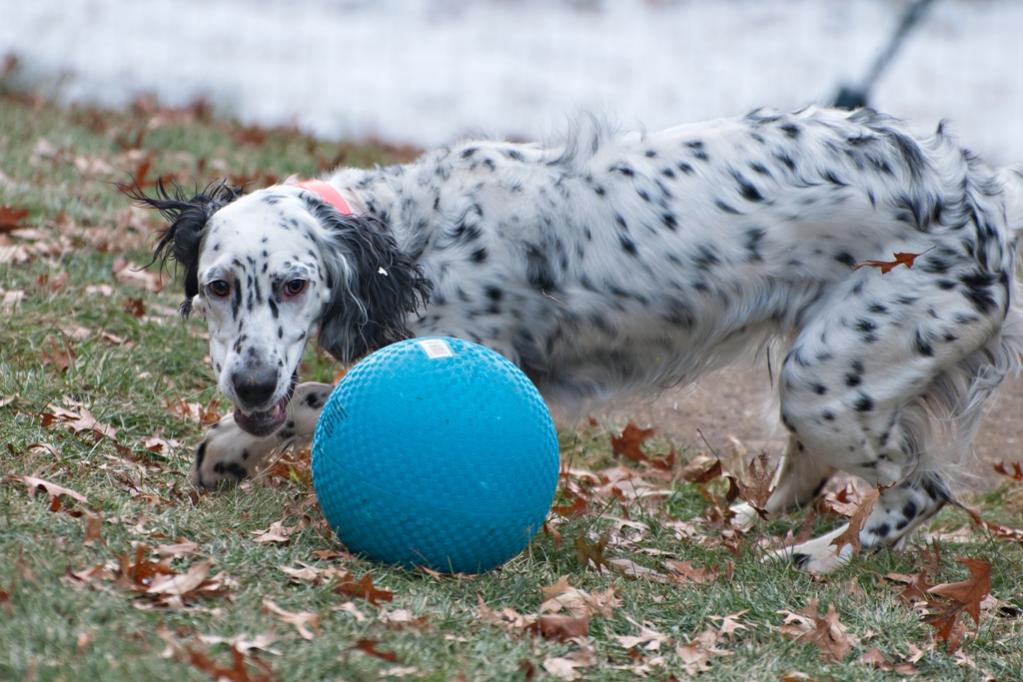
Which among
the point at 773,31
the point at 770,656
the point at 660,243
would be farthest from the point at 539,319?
the point at 773,31

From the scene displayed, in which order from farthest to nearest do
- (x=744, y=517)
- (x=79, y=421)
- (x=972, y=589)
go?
(x=744, y=517) → (x=79, y=421) → (x=972, y=589)

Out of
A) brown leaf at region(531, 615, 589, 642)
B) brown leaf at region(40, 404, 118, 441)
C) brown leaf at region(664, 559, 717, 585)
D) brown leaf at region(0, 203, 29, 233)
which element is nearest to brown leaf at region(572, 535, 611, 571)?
brown leaf at region(664, 559, 717, 585)

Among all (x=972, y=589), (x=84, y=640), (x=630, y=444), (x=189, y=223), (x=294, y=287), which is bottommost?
(x=630, y=444)

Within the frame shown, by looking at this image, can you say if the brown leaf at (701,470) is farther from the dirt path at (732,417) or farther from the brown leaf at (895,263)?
the brown leaf at (895,263)

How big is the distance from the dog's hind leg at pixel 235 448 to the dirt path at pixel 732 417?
Answer: 195 centimetres

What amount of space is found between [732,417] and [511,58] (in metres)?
11.2

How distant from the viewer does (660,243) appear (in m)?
4.98

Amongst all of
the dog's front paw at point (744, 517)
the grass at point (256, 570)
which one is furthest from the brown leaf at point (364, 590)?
the dog's front paw at point (744, 517)

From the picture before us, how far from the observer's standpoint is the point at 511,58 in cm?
1727

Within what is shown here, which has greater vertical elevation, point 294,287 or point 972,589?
point 294,287

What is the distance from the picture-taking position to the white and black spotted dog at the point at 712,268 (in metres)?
4.83

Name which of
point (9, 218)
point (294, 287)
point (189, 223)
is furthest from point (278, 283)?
point (9, 218)

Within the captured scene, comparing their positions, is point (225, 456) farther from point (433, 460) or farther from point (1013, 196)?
point (1013, 196)

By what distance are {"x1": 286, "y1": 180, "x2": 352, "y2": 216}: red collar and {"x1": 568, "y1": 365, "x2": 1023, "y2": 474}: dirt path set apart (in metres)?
1.97
